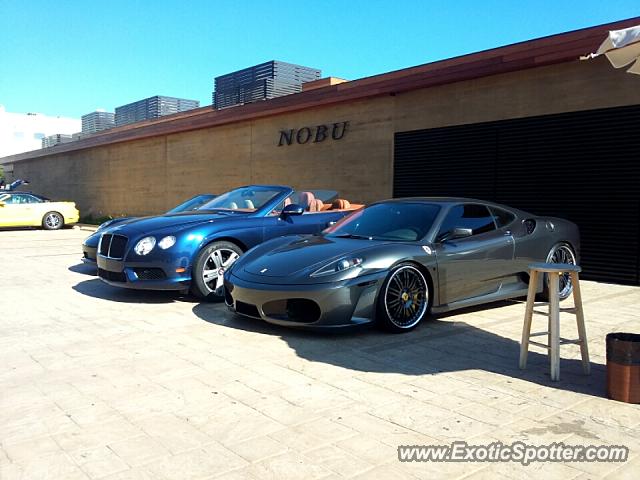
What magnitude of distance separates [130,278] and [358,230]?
2.70 metres

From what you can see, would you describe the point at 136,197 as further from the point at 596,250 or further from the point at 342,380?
the point at 342,380

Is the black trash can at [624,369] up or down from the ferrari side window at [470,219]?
down

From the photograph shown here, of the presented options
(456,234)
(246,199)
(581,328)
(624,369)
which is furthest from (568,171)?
(624,369)

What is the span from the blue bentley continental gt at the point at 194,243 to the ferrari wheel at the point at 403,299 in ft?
7.64

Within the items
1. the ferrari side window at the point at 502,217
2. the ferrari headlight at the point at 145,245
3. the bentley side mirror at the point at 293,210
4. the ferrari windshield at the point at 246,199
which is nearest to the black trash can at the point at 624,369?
the ferrari side window at the point at 502,217

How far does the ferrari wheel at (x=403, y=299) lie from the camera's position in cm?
507

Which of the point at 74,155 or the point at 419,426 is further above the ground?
the point at 74,155

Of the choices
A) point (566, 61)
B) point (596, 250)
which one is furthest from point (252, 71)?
point (596, 250)

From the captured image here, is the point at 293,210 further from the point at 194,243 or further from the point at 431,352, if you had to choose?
the point at 431,352

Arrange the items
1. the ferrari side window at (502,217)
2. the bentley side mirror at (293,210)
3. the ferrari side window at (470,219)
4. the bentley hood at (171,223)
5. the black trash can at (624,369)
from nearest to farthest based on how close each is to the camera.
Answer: the black trash can at (624,369) < the ferrari side window at (470,219) < the ferrari side window at (502,217) < the bentley hood at (171,223) < the bentley side mirror at (293,210)

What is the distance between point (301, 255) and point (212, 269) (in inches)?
66.7

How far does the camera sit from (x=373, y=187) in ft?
41.5

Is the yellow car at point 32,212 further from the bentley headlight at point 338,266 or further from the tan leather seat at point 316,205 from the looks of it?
the bentley headlight at point 338,266

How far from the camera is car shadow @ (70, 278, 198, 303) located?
6.84m
